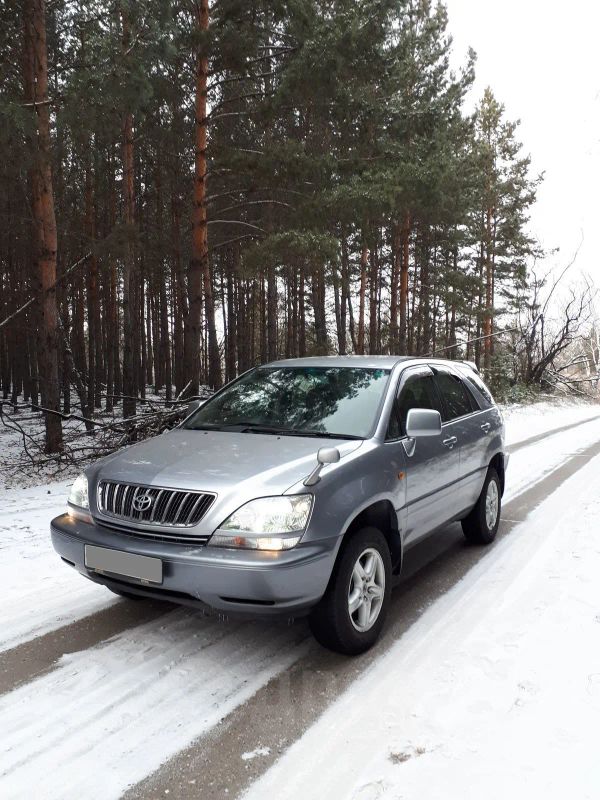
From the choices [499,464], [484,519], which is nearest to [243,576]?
[484,519]

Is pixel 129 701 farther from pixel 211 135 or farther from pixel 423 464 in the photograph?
pixel 211 135

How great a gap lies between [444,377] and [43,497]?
5.64 metres

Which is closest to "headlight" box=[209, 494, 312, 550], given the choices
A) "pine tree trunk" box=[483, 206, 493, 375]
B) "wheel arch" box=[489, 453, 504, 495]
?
"wheel arch" box=[489, 453, 504, 495]

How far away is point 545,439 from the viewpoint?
13891mm

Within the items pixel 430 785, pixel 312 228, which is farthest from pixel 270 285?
pixel 430 785

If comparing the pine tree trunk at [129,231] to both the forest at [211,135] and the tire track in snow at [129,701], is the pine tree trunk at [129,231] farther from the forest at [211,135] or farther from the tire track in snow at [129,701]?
the tire track in snow at [129,701]

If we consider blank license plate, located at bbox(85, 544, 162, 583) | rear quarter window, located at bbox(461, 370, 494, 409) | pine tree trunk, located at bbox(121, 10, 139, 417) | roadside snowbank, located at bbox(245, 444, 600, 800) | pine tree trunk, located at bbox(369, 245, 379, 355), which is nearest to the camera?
roadside snowbank, located at bbox(245, 444, 600, 800)

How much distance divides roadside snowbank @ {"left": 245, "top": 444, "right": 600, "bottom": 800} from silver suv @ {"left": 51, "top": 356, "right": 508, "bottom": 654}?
46 cm

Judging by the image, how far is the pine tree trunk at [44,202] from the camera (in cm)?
1055

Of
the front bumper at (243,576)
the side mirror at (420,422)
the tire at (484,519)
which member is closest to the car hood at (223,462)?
the front bumper at (243,576)

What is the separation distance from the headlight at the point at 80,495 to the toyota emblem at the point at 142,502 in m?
0.47

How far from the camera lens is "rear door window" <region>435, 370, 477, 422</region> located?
511cm

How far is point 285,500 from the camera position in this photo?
3121mm

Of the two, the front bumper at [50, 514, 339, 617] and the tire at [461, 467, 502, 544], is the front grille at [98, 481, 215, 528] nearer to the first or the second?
the front bumper at [50, 514, 339, 617]
